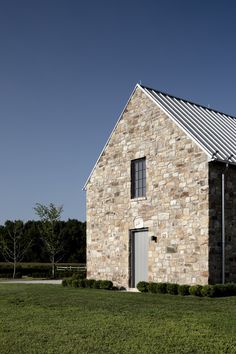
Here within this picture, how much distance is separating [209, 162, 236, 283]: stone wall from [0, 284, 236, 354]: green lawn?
2.27m

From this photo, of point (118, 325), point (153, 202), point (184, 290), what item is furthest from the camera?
point (153, 202)

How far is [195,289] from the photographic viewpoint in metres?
16.8

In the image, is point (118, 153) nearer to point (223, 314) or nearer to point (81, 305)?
point (81, 305)

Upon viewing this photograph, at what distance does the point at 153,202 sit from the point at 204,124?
4112 mm

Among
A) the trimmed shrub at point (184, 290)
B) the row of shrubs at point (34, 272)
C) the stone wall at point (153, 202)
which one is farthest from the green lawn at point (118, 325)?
the row of shrubs at point (34, 272)

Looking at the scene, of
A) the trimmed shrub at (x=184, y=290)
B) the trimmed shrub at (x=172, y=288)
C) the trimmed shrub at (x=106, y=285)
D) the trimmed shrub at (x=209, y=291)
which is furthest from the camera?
the trimmed shrub at (x=106, y=285)

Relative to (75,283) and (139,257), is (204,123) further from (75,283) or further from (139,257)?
(75,283)

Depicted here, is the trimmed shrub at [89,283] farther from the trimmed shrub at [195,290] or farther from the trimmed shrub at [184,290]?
the trimmed shrub at [195,290]

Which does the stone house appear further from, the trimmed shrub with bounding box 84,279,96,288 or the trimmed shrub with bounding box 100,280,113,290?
the trimmed shrub with bounding box 84,279,96,288

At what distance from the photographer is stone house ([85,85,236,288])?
18.2m

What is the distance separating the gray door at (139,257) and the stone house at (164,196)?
4cm

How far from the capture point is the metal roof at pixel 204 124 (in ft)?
61.8

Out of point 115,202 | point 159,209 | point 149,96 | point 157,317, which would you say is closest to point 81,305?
point 157,317

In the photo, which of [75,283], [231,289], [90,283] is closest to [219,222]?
[231,289]
